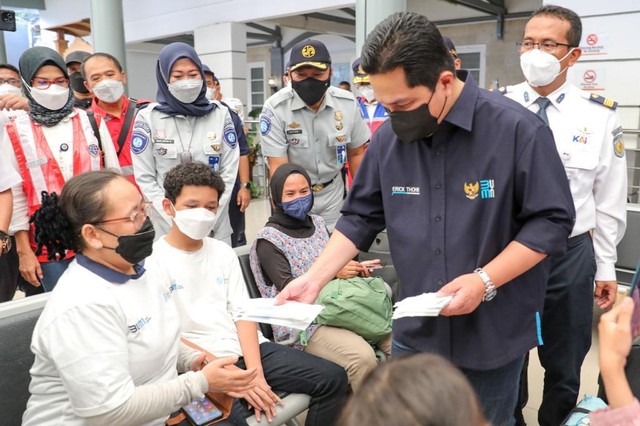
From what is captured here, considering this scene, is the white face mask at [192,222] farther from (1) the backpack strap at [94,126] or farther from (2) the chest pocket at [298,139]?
(2) the chest pocket at [298,139]

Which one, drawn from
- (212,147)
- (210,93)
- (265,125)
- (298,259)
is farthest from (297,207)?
(210,93)

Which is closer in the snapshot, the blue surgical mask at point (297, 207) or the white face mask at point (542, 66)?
the white face mask at point (542, 66)

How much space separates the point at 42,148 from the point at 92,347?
146 centimetres

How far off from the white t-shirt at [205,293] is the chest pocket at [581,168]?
1361 millimetres

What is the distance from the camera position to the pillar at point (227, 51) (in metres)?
9.17

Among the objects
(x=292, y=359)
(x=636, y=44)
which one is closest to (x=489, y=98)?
(x=292, y=359)

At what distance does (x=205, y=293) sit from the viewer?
6.68 feet

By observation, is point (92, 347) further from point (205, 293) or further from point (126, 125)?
point (126, 125)

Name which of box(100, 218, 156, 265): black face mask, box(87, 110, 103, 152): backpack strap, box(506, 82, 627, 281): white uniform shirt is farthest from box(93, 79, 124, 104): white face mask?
box(506, 82, 627, 281): white uniform shirt

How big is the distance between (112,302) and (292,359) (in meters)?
0.84

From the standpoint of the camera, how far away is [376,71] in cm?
124

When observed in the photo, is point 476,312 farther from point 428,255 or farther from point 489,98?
point 489,98

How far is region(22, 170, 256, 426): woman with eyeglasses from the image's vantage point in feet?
4.48

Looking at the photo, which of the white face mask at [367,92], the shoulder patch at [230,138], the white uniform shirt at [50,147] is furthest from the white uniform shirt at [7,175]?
the white face mask at [367,92]
